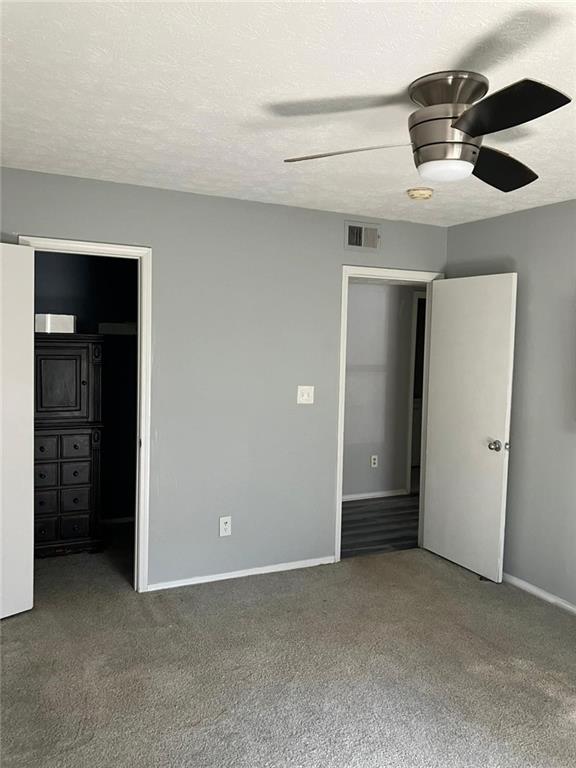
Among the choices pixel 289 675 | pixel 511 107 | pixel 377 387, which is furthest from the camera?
pixel 377 387

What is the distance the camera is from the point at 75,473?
434cm

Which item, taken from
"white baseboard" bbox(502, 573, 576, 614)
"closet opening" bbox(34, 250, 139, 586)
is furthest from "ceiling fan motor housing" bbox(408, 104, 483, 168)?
"white baseboard" bbox(502, 573, 576, 614)

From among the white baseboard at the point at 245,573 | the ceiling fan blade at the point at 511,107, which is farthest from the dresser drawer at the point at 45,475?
the ceiling fan blade at the point at 511,107

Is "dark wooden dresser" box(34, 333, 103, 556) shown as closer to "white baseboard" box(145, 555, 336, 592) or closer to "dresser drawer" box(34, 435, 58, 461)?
"dresser drawer" box(34, 435, 58, 461)

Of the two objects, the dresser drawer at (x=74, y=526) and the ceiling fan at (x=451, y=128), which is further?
the dresser drawer at (x=74, y=526)

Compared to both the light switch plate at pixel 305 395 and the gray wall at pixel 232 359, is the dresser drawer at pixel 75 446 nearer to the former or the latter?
the gray wall at pixel 232 359

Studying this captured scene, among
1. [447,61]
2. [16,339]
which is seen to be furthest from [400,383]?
[447,61]

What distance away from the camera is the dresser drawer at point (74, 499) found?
432cm

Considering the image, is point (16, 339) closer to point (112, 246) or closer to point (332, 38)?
point (112, 246)

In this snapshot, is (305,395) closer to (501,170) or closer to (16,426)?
(16,426)

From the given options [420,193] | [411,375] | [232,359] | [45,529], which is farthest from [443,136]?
[411,375]

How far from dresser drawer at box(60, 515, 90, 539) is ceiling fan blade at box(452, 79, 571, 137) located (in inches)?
141

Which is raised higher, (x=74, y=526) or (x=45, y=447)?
(x=45, y=447)

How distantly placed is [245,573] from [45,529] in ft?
4.62
